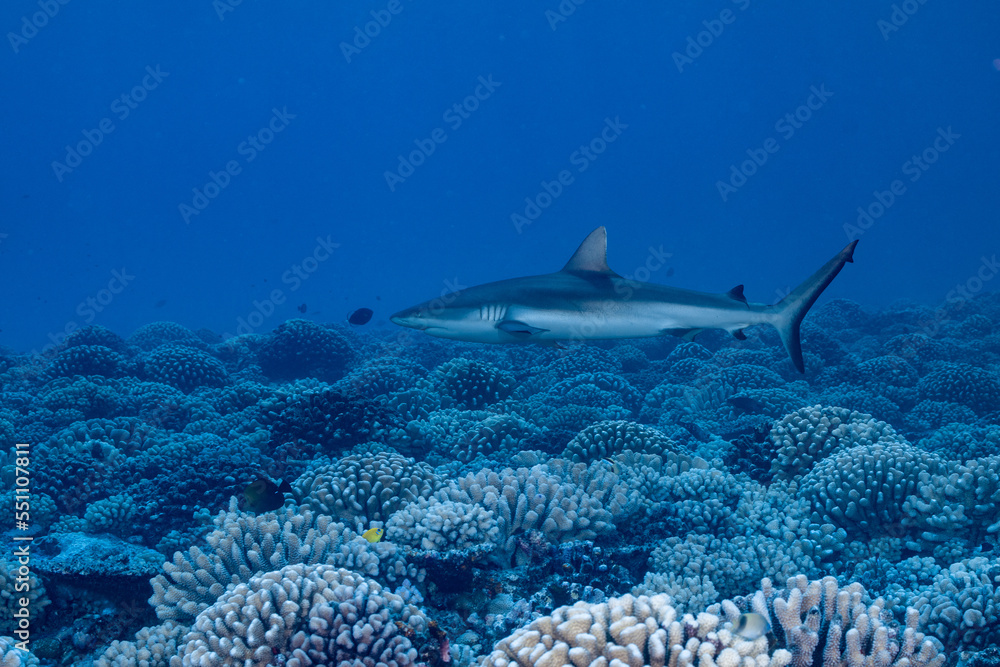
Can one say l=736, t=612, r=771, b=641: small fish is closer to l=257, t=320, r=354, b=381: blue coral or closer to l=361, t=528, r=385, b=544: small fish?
l=361, t=528, r=385, b=544: small fish

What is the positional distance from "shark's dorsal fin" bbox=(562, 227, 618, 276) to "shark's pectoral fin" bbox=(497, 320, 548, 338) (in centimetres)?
93

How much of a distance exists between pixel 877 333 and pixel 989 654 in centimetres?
1986

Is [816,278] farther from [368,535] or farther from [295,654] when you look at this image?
[295,654]

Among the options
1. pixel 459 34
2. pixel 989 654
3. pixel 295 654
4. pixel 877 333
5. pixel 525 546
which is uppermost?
pixel 459 34

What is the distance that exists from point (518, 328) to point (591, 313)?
827 millimetres

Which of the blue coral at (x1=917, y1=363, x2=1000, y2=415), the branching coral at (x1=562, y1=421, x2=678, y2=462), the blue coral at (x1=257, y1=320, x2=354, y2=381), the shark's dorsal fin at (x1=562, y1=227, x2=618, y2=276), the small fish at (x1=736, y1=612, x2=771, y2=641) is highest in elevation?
the blue coral at (x1=257, y1=320, x2=354, y2=381)

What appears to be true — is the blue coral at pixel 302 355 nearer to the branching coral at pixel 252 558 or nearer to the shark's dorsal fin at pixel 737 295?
the branching coral at pixel 252 558

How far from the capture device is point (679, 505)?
475cm

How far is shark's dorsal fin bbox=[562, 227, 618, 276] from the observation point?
Answer: 5.99 meters

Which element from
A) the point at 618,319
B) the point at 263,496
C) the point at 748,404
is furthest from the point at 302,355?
the point at 748,404

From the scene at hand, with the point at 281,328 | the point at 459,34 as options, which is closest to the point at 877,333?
the point at 281,328

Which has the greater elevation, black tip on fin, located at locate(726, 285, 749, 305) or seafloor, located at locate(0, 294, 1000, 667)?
black tip on fin, located at locate(726, 285, 749, 305)

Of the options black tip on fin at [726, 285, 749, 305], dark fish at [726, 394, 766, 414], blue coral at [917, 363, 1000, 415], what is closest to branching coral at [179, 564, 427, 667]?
black tip on fin at [726, 285, 749, 305]

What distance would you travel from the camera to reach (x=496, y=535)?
397 centimetres
